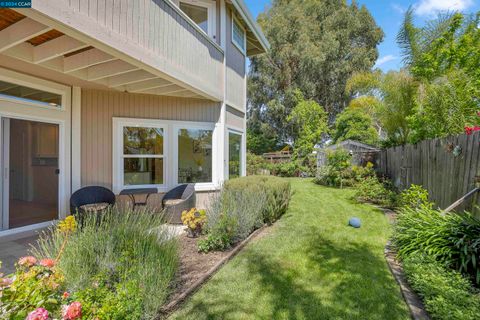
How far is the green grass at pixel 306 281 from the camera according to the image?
9.54 ft

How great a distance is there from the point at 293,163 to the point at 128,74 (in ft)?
47.6

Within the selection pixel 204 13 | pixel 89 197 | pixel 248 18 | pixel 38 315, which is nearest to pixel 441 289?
pixel 38 315

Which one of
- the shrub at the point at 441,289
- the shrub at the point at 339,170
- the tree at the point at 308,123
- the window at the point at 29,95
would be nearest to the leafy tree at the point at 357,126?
the tree at the point at 308,123

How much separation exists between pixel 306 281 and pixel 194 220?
2.34m

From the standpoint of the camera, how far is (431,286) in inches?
117

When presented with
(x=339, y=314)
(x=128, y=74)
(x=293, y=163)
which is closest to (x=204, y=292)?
(x=339, y=314)

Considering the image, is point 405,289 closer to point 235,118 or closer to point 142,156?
point 142,156

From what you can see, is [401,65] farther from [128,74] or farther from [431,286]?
[128,74]

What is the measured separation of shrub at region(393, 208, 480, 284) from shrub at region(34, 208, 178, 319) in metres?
3.66

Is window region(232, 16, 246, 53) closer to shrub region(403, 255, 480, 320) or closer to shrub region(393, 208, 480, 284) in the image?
shrub region(393, 208, 480, 284)

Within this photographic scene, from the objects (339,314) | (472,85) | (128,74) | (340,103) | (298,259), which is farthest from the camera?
(340,103)

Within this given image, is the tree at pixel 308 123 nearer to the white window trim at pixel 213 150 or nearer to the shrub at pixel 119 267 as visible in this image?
the white window trim at pixel 213 150

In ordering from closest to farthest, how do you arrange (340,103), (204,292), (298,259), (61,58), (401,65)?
(204,292) → (298,259) → (61,58) → (401,65) → (340,103)

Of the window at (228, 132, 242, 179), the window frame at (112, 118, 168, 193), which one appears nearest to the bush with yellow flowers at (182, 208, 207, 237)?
the window frame at (112, 118, 168, 193)
